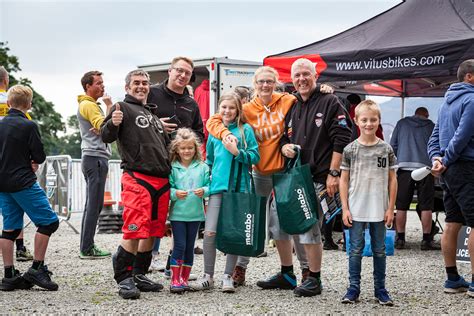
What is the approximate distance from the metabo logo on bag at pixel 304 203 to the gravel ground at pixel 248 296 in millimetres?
682

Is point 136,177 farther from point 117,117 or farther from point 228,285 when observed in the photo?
point 228,285

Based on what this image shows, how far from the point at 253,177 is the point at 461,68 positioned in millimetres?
2082

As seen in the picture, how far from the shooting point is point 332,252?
324 inches

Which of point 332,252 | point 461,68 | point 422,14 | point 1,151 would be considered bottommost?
→ point 332,252

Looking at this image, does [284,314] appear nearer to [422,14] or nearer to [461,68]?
[461,68]

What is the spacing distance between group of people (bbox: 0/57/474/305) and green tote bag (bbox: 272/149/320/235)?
0.10 m

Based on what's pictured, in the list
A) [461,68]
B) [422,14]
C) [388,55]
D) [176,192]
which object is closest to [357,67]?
[388,55]

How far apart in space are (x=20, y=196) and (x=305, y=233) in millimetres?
2502

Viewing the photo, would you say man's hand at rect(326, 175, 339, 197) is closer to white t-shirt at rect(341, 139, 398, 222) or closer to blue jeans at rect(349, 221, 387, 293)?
white t-shirt at rect(341, 139, 398, 222)

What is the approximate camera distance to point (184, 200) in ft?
17.6

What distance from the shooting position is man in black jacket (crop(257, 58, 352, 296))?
512 centimetres

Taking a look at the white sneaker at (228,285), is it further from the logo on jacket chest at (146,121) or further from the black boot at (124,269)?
the logo on jacket chest at (146,121)

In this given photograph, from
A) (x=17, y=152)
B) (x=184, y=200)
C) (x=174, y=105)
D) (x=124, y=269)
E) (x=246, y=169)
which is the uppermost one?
(x=174, y=105)

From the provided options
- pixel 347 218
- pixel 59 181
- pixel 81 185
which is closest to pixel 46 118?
pixel 81 185
